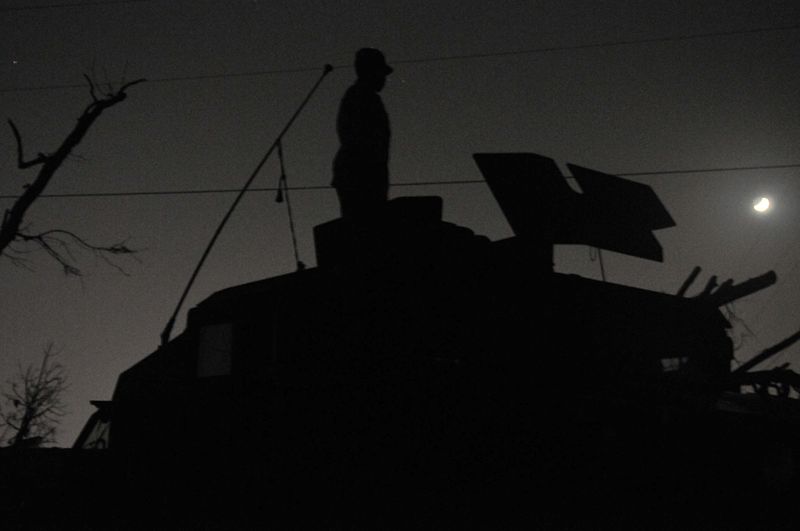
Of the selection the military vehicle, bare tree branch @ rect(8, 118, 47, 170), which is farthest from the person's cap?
bare tree branch @ rect(8, 118, 47, 170)

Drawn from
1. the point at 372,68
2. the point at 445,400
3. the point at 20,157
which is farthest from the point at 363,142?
the point at 20,157

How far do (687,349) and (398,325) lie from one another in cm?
471

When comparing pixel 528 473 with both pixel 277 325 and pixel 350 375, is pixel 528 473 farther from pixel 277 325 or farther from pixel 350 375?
pixel 277 325

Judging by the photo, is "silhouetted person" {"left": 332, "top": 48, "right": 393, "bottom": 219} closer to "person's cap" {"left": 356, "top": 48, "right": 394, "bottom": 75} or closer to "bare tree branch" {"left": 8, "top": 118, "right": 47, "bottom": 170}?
"person's cap" {"left": 356, "top": 48, "right": 394, "bottom": 75}

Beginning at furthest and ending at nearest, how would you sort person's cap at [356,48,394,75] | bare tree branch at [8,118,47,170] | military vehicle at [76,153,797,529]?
1. bare tree branch at [8,118,47,170]
2. person's cap at [356,48,394,75]
3. military vehicle at [76,153,797,529]

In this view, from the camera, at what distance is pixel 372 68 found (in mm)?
10312

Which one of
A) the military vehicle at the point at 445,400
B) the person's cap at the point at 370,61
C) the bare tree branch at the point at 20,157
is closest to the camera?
the military vehicle at the point at 445,400

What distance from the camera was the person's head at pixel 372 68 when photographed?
10.2 meters

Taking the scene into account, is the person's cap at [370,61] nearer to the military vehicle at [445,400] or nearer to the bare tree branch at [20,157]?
the military vehicle at [445,400]

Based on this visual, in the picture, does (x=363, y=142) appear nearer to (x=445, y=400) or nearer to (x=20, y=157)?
(x=445, y=400)

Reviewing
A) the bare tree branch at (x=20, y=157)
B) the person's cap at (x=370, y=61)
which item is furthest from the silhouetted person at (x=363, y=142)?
the bare tree branch at (x=20, y=157)

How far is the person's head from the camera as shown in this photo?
10.2 metres

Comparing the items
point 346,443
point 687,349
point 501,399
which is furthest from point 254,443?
point 687,349

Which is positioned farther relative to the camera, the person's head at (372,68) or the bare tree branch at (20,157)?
the bare tree branch at (20,157)
